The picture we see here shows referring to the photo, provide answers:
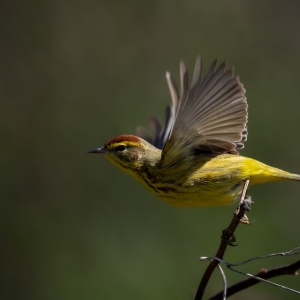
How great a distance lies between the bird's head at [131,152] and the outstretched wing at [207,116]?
9.3 inches

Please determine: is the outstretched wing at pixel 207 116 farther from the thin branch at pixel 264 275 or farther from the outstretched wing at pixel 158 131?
the thin branch at pixel 264 275

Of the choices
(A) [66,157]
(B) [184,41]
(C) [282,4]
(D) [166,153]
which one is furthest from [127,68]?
(D) [166,153]

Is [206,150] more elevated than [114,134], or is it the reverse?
[206,150]

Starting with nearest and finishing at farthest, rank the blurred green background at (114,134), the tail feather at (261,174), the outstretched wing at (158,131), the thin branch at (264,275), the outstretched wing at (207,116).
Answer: the thin branch at (264,275), the outstretched wing at (207,116), the tail feather at (261,174), the outstretched wing at (158,131), the blurred green background at (114,134)

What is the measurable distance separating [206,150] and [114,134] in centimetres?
300

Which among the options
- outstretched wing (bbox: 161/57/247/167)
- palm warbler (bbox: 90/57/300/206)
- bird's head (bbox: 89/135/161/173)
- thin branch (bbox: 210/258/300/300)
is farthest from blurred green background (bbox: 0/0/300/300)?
thin branch (bbox: 210/258/300/300)

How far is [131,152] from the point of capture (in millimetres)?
5297

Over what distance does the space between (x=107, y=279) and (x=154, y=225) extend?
2.47ft

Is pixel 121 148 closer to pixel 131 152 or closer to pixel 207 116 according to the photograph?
pixel 131 152

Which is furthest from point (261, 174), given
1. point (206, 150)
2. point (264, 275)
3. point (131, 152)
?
point (264, 275)

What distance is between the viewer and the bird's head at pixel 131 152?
523 cm

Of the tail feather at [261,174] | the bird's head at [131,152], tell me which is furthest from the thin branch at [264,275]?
the bird's head at [131,152]

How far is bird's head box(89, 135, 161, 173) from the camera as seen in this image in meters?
5.23

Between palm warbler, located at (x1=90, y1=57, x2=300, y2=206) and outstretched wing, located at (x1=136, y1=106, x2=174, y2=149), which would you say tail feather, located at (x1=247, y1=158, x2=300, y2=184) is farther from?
outstretched wing, located at (x1=136, y1=106, x2=174, y2=149)
